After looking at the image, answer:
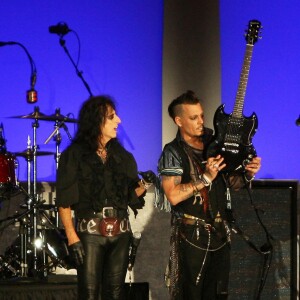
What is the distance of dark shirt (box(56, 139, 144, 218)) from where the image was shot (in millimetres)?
4309

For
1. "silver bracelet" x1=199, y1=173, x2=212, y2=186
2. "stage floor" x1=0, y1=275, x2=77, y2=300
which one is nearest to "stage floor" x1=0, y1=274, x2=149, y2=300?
"stage floor" x1=0, y1=275, x2=77, y2=300

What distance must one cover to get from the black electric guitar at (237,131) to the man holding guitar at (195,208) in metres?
0.05

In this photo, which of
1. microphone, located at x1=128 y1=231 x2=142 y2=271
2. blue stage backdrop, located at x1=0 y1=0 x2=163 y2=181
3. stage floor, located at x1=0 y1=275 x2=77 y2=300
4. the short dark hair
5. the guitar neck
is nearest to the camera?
the guitar neck

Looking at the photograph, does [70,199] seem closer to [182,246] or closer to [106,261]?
[106,261]

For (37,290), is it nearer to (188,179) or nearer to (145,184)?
(145,184)

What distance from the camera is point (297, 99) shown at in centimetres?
673

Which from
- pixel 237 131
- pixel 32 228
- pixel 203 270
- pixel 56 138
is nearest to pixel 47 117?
pixel 56 138

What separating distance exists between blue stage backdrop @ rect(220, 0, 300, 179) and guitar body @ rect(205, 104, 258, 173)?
2211 millimetres

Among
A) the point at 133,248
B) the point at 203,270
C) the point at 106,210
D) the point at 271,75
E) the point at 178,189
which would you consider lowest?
the point at 203,270

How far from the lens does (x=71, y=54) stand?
22.8 feet

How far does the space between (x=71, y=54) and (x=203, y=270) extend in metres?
3.25

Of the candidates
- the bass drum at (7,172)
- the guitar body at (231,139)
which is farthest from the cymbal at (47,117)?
the guitar body at (231,139)

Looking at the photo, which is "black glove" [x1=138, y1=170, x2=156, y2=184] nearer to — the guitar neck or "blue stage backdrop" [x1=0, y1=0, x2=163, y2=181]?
the guitar neck

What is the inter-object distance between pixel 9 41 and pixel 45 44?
13.7 inches
